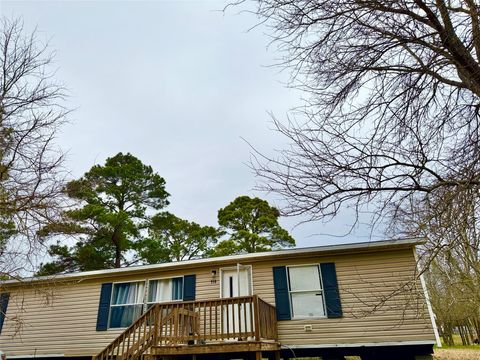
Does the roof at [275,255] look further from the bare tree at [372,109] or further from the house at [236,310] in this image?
the bare tree at [372,109]

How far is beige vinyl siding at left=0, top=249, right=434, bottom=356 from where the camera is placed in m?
7.84

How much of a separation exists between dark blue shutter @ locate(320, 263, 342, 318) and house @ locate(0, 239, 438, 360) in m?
0.02

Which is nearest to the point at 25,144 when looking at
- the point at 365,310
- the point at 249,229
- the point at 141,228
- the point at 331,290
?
the point at 331,290

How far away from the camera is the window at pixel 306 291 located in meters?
8.55

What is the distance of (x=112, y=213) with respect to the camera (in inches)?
698

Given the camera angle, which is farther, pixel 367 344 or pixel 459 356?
pixel 459 356

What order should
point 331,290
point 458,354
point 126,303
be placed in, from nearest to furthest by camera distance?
point 331,290 < point 126,303 < point 458,354

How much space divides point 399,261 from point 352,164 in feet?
19.3

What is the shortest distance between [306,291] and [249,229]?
11581mm

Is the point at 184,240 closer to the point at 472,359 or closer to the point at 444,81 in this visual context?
the point at 472,359

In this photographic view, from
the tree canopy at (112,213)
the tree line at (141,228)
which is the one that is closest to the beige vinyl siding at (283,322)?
the tree canopy at (112,213)

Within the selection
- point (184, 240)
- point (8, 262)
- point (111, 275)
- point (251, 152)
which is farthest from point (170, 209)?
point (251, 152)

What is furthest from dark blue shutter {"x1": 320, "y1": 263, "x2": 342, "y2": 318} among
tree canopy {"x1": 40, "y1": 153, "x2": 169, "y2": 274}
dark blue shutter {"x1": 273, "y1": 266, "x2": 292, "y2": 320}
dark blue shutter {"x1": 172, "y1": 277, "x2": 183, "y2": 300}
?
tree canopy {"x1": 40, "y1": 153, "x2": 169, "y2": 274}

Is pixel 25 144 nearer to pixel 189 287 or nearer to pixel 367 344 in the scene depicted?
pixel 189 287
